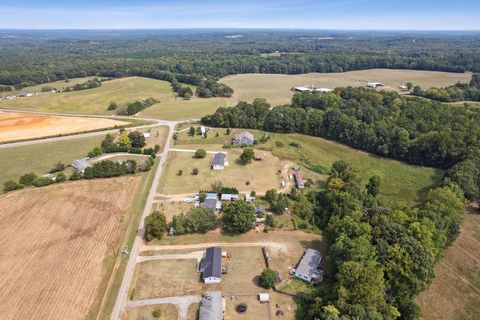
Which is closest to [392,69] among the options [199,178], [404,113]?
[404,113]

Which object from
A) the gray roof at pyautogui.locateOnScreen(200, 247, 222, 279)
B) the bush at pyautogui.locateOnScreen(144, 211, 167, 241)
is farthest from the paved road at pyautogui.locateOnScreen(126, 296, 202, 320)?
the bush at pyautogui.locateOnScreen(144, 211, 167, 241)

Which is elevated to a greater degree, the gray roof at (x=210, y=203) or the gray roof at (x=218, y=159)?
the gray roof at (x=218, y=159)

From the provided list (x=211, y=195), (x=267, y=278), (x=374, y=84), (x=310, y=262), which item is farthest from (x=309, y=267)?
(x=374, y=84)

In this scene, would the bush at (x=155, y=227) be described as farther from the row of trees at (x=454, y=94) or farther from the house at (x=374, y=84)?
the house at (x=374, y=84)

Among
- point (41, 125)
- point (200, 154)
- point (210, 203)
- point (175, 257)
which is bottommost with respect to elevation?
point (41, 125)

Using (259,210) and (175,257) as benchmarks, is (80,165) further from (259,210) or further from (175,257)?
(259,210)

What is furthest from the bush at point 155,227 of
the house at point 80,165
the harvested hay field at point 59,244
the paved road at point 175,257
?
the house at point 80,165
